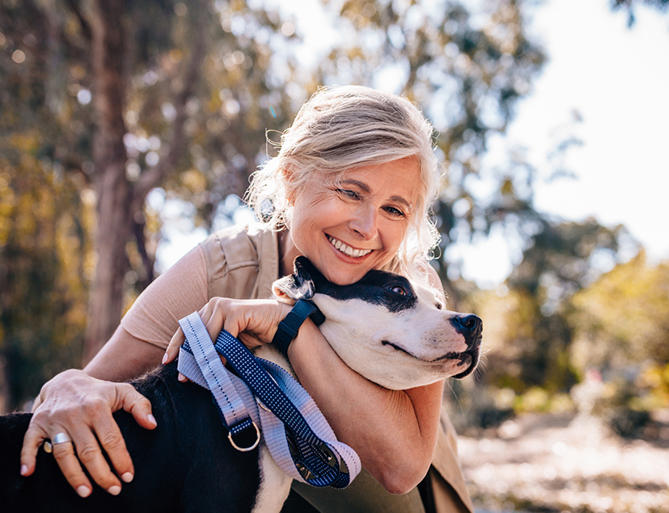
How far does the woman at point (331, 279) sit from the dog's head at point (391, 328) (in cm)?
6

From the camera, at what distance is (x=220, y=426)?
4.45 feet

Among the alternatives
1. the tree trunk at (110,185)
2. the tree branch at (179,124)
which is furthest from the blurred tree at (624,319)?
the tree trunk at (110,185)

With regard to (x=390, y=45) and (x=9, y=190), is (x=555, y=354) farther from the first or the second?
(x=9, y=190)

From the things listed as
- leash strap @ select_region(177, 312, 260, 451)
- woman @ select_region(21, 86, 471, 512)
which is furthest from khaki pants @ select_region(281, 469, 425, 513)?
leash strap @ select_region(177, 312, 260, 451)

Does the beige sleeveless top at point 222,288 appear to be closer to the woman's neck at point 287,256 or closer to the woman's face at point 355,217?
the woman's neck at point 287,256

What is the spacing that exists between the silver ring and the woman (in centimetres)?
1

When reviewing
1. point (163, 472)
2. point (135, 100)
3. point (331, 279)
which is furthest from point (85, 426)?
point (135, 100)

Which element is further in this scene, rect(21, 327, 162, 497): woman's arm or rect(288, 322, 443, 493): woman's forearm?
rect(288, 322, 443, 493): woman's forearm

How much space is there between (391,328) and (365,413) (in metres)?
0.28

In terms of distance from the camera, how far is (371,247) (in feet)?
5.84

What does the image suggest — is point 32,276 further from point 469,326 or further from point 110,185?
point 469,326

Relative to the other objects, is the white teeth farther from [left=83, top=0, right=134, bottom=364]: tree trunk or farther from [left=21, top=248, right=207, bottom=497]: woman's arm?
[left=83, top=0, right=134, bottom=364]: tree trunk

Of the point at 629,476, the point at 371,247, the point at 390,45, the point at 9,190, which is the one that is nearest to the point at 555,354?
the point at 629,476

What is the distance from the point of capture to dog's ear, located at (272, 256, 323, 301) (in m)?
1.64
